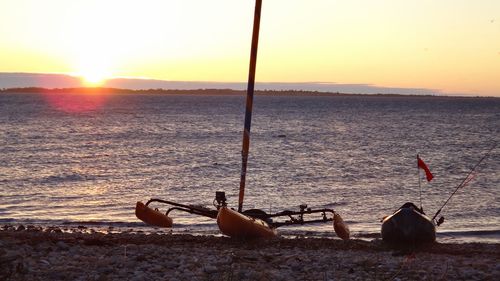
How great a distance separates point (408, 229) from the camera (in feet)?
57.5

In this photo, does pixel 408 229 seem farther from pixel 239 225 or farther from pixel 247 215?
pixel 239 225

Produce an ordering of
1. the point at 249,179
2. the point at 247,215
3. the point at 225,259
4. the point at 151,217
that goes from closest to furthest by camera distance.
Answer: the point at 225,259
the point at 247,215
the point at 151,217
the point at 249,179

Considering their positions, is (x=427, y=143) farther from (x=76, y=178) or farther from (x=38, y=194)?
(x=38, y=194)

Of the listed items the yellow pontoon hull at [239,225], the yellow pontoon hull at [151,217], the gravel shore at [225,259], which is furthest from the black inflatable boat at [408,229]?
the yellow pontoon hull at [151,217]

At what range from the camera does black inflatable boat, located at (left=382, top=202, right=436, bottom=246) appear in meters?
17.5

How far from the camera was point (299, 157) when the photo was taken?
53562mm

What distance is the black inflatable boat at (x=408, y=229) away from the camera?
17.5 metres

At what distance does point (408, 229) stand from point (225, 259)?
5616 mm

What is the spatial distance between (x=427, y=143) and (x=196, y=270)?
201ft

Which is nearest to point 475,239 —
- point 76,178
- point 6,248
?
point 6,248

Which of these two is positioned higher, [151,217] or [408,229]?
[408,229]

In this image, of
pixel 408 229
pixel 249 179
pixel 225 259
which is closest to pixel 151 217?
pixel 225 259

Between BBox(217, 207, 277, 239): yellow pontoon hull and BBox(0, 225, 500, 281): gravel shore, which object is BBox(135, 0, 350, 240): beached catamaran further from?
BBox(0, 225, 500, 281): gravel shore

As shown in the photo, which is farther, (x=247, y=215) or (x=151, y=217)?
(x=151, y=217)
